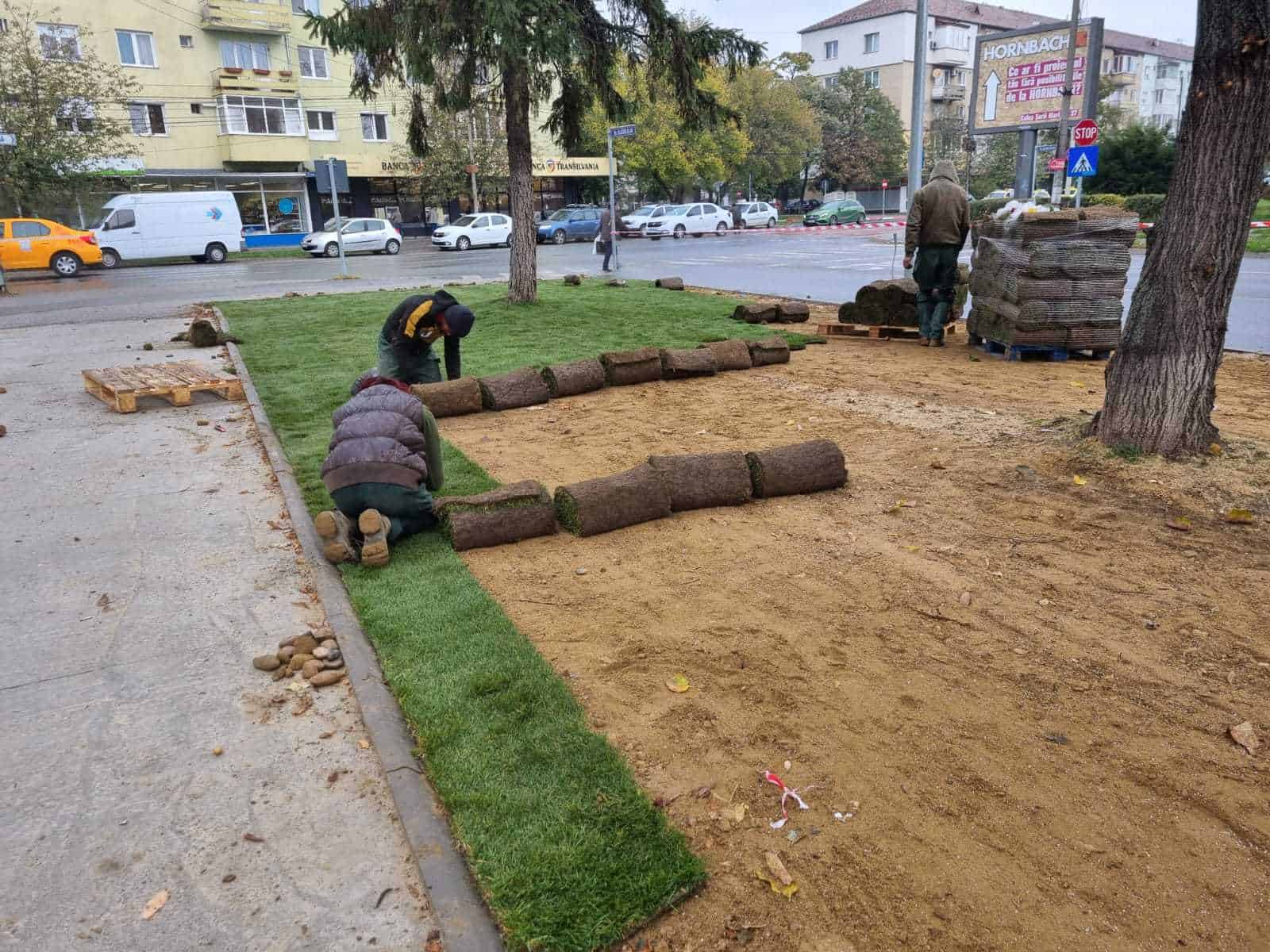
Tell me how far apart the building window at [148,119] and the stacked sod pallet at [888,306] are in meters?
39.1

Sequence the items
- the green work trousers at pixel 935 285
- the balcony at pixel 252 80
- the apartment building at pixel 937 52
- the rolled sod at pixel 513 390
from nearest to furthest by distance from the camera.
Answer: the rolled sod at pixel 513 390, the green work trousers at pixel 935 285, the balcony at pixel 252 80, the apartment building at pixel 937 52

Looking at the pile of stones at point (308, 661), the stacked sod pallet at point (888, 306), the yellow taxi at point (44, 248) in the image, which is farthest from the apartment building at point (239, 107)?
the pile of stones at point (308, 661)

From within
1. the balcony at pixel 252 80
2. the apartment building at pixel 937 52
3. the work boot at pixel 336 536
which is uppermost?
the apartment building at pixel 937 52

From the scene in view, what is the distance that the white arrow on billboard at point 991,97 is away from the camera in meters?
33.6

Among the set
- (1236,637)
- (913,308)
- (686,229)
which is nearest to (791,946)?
(1236,637)

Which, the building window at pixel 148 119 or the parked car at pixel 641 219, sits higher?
the building window at pixel 148 119

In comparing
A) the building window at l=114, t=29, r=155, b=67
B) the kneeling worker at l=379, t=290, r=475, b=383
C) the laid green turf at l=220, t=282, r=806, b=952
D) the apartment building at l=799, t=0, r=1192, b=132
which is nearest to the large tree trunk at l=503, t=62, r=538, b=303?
the kneeling worker at l=379, t=290, r=475, b=383

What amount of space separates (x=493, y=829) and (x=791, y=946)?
94 centimetres

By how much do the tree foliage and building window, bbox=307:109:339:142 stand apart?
41.7 ft

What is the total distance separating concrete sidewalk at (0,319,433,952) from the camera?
2.58m

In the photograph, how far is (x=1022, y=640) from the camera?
12.8 ft

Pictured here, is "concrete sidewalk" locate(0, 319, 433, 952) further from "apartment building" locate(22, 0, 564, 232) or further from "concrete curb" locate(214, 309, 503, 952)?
"apartment building" locate(22, 0, 564, 232)

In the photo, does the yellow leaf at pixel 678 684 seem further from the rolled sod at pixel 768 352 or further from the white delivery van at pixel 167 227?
the white delivery van at pixel 167 227

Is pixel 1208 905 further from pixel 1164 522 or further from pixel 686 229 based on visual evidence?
pixel 686 229
